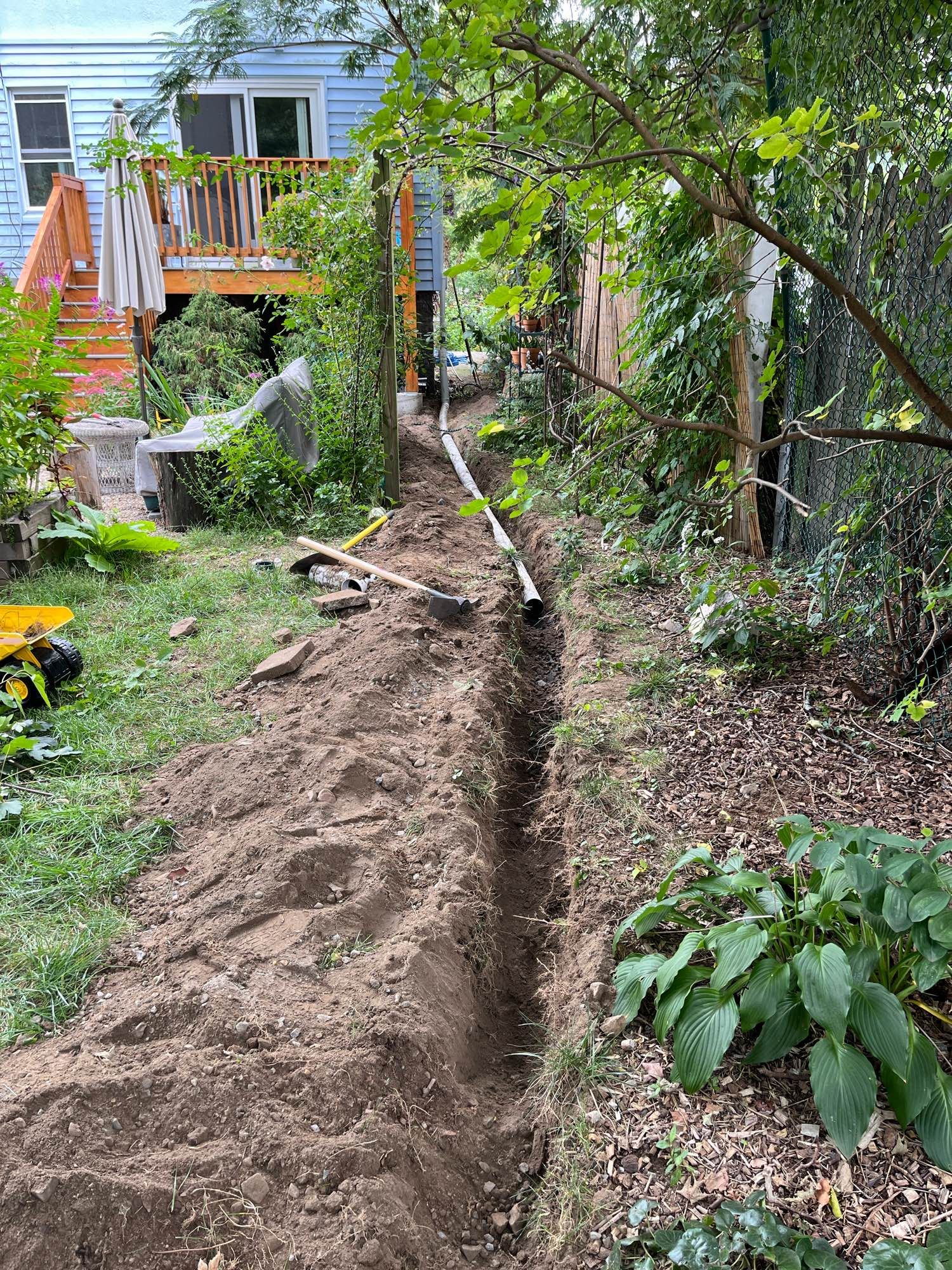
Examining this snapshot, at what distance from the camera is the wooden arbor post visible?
21.5ft

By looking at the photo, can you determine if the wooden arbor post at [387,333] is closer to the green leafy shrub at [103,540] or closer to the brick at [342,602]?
the green leafy shrub at [103,540]

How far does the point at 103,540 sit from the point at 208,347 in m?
4.57

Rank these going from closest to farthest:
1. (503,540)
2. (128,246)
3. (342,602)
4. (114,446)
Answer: (342,602) < (503,540) < (128,246) < (114,446)

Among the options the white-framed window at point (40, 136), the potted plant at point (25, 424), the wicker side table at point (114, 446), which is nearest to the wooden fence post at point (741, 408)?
the potted plant at point (25, 424)

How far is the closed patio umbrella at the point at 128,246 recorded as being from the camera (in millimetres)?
8133

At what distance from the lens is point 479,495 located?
739 centimetres

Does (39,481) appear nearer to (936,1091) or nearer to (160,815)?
(160,815)

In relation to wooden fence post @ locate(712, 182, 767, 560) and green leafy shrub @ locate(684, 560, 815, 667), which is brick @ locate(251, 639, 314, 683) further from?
wooden fence post @ locate(712, 182, 767, 560)

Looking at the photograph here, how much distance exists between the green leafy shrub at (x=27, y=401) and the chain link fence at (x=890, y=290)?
15.0 feet

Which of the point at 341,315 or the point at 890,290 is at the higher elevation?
the point at 341,315

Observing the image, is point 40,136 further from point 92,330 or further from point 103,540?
point 103,540

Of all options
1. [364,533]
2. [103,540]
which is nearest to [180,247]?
[103,540]

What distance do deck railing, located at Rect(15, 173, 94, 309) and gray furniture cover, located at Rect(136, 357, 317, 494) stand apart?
365 centimetres

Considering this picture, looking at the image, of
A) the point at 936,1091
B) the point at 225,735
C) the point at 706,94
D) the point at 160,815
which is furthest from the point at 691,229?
the point at 936,1091
